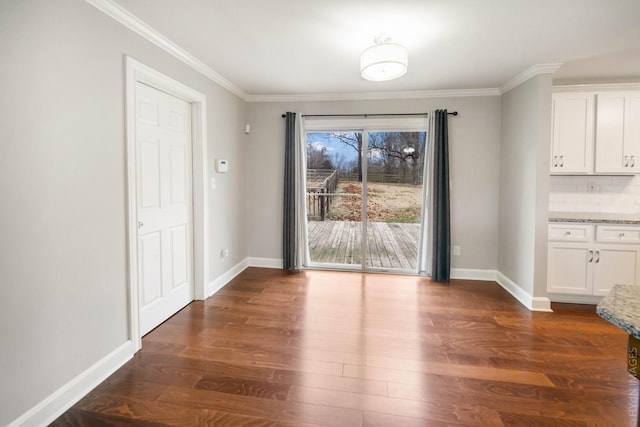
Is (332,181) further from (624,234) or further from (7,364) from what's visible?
(7,364)

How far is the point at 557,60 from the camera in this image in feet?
9.91

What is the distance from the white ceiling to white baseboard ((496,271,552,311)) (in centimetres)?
243

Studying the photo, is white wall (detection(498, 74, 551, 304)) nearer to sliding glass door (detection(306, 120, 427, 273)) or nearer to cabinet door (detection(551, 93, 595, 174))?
cabinet door (detection(551, 93, 595, 174))

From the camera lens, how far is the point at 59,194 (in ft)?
5.81

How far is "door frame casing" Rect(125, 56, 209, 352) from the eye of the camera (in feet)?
7.54

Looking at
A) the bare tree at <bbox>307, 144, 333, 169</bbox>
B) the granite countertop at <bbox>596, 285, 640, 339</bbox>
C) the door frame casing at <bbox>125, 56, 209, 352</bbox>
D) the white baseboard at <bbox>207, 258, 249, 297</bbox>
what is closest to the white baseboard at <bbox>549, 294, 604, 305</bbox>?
the granite countertop at <bbox>596, 285, 640, 339</bbox>

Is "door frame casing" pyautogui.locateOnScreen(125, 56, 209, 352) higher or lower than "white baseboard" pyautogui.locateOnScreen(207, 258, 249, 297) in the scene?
higher

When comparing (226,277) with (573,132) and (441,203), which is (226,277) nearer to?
(441,203)

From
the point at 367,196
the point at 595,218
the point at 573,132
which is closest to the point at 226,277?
the point at 367,196

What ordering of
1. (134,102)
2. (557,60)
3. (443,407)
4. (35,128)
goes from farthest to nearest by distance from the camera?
(557,60) → (134,102) → (443,407) → (35,128)

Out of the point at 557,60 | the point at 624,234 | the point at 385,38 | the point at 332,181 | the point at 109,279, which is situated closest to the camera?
the point at 109,279

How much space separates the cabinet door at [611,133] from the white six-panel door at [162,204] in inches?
178

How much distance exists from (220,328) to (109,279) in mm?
1047

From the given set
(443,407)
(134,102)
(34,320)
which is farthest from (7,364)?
(443,407)
